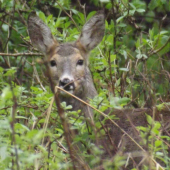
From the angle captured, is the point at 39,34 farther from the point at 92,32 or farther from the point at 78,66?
the point at 78,66

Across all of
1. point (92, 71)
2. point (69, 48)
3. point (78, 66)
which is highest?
Result: point (69, 48)

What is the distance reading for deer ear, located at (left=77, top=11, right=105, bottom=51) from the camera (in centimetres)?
734

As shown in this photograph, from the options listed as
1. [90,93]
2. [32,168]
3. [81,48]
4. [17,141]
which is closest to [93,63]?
[81,48]

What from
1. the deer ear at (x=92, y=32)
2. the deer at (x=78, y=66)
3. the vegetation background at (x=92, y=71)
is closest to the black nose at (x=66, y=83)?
the deer at (x=78, y=66)

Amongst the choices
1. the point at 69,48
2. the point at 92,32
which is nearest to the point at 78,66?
the point at 69,48

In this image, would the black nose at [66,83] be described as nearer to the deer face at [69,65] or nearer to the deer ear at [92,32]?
the deer face at [69,65]

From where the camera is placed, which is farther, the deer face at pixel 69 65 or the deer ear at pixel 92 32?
the deer ear at pixel 92 32

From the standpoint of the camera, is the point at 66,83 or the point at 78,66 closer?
the point at 66,83

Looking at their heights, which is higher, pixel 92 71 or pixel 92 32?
pixel 92 32

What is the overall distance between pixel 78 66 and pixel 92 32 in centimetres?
75

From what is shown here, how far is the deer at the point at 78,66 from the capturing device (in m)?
6.00

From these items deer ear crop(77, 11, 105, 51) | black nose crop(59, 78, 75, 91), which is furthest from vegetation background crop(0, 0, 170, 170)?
black nose crop(59, 78, 75, 91)

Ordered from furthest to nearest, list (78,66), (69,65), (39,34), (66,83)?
(39,34)
(78,66)
(69,65)
(66,83)

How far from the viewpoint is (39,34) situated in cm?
745
